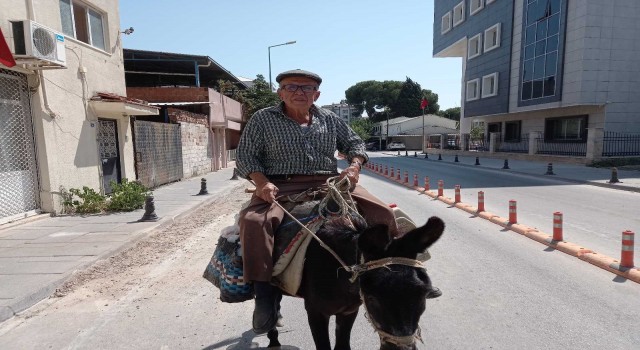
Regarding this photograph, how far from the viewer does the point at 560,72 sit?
24.2 meters

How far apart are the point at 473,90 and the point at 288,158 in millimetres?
37627

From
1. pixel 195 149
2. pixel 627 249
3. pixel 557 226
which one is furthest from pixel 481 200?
pixel 195 149

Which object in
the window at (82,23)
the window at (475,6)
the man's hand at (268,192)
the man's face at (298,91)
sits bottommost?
the man's hand at (268,192)

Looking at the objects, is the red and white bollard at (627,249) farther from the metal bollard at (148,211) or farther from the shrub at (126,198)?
the shrub at (126,198)

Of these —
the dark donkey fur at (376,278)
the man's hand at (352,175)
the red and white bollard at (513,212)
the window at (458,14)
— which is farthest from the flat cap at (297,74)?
the window at (458,14)

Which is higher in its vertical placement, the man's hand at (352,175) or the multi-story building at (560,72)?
the multi-story building at (560,72)

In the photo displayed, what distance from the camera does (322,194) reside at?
2.69m

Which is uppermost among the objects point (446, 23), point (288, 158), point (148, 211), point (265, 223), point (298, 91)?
point (446, 23)

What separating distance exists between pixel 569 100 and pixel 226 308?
86.2 feet

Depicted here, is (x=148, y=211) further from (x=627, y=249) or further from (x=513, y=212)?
(x=627, y=249)

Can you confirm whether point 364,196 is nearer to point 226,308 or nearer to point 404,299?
point 404,299

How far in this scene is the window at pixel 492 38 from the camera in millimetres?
31069

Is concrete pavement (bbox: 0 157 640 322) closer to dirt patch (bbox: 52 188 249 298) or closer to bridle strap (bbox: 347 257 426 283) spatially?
dirt patch (bbox: 52 188 249 298)

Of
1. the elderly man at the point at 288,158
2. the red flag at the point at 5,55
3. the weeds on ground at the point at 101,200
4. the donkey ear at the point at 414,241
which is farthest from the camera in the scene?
the weeds on ground at the point at 101,200
